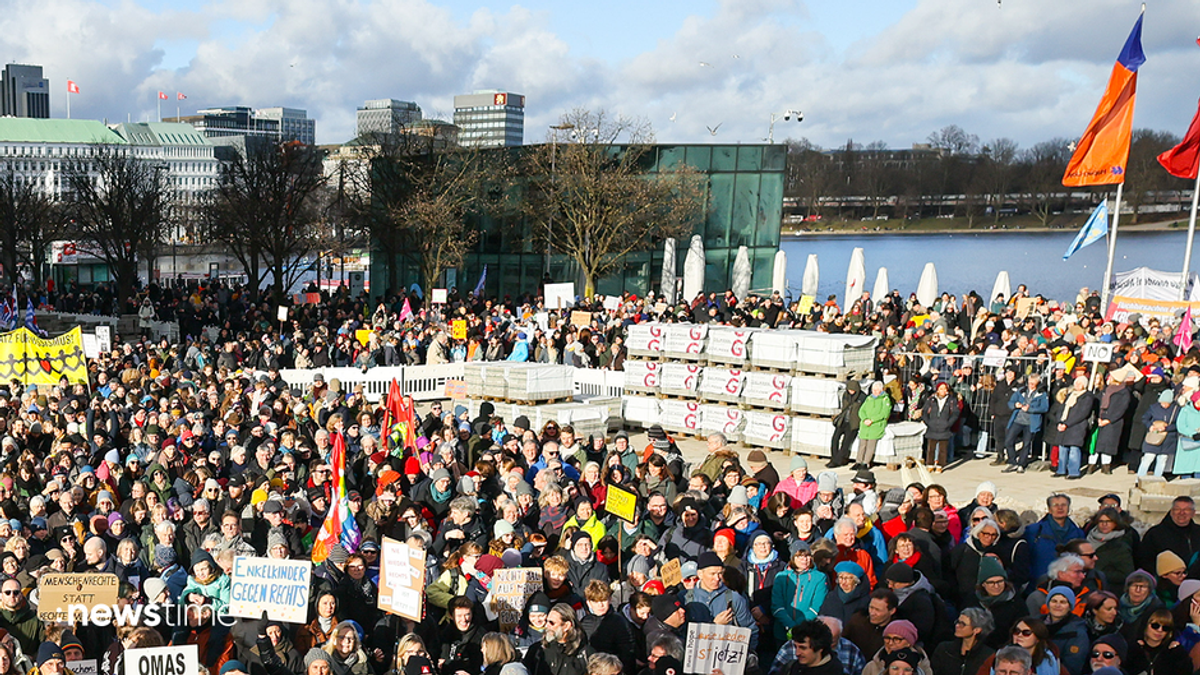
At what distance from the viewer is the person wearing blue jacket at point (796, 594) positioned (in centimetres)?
786

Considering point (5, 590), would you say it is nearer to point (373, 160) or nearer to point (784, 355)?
point (784, 355)

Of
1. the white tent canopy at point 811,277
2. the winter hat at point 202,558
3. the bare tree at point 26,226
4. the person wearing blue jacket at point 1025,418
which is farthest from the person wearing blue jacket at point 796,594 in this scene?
the bare tree at point 26,226

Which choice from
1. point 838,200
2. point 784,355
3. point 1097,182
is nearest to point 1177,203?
point 838,200

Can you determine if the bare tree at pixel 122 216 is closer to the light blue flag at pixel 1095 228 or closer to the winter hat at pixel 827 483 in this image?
the light blue flag at pixel 1095 228

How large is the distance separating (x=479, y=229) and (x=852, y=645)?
34.9 meters

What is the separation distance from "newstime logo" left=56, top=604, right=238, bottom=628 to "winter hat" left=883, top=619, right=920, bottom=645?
449 centimetres

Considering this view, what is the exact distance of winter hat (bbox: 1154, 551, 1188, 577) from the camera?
26.4 feet

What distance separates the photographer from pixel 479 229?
40.7 m

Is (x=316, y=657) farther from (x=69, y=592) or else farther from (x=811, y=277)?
(x=811, y=277)

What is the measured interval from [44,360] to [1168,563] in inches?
715

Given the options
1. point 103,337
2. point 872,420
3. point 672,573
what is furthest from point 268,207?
point 672,573

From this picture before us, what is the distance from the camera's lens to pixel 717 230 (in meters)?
38.3

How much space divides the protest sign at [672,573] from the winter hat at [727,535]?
0.59m

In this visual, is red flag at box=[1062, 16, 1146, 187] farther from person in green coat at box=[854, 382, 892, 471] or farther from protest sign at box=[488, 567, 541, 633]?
protest sign at box=[488, 567, 541, 633]
